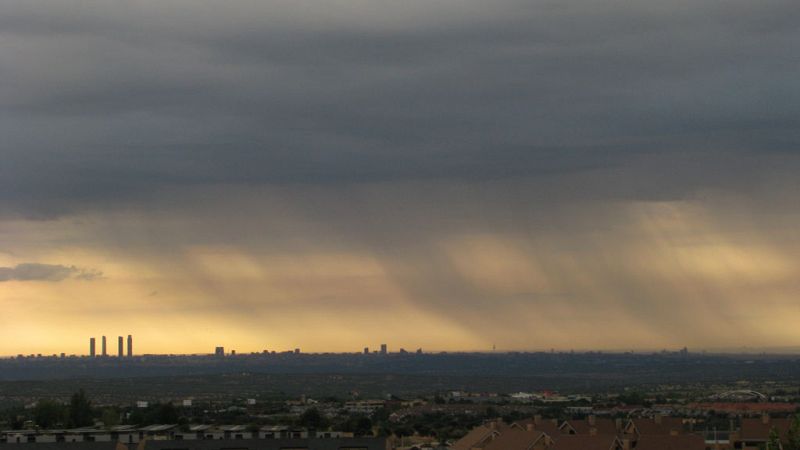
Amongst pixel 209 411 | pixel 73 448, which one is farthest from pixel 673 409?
pixel 73 448

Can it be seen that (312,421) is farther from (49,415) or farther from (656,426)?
(656,426)

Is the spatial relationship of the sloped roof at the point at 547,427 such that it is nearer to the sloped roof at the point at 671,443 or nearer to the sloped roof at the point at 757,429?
the sloped roof at the point at 671,443

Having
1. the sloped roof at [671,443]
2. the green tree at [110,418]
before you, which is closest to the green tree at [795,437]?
the sloped roof at [671,443]

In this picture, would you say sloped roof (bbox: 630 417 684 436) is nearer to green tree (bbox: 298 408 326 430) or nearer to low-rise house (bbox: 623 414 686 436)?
low-rise house (bbox: 623 414 686 436)

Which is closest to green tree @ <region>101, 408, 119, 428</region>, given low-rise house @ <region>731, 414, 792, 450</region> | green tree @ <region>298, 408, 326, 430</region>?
green tree @ <region>298, 408, 326, 430</region>

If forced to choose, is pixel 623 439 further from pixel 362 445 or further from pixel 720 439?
pixel 720 439

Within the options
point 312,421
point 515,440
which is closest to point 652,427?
point 515,440
